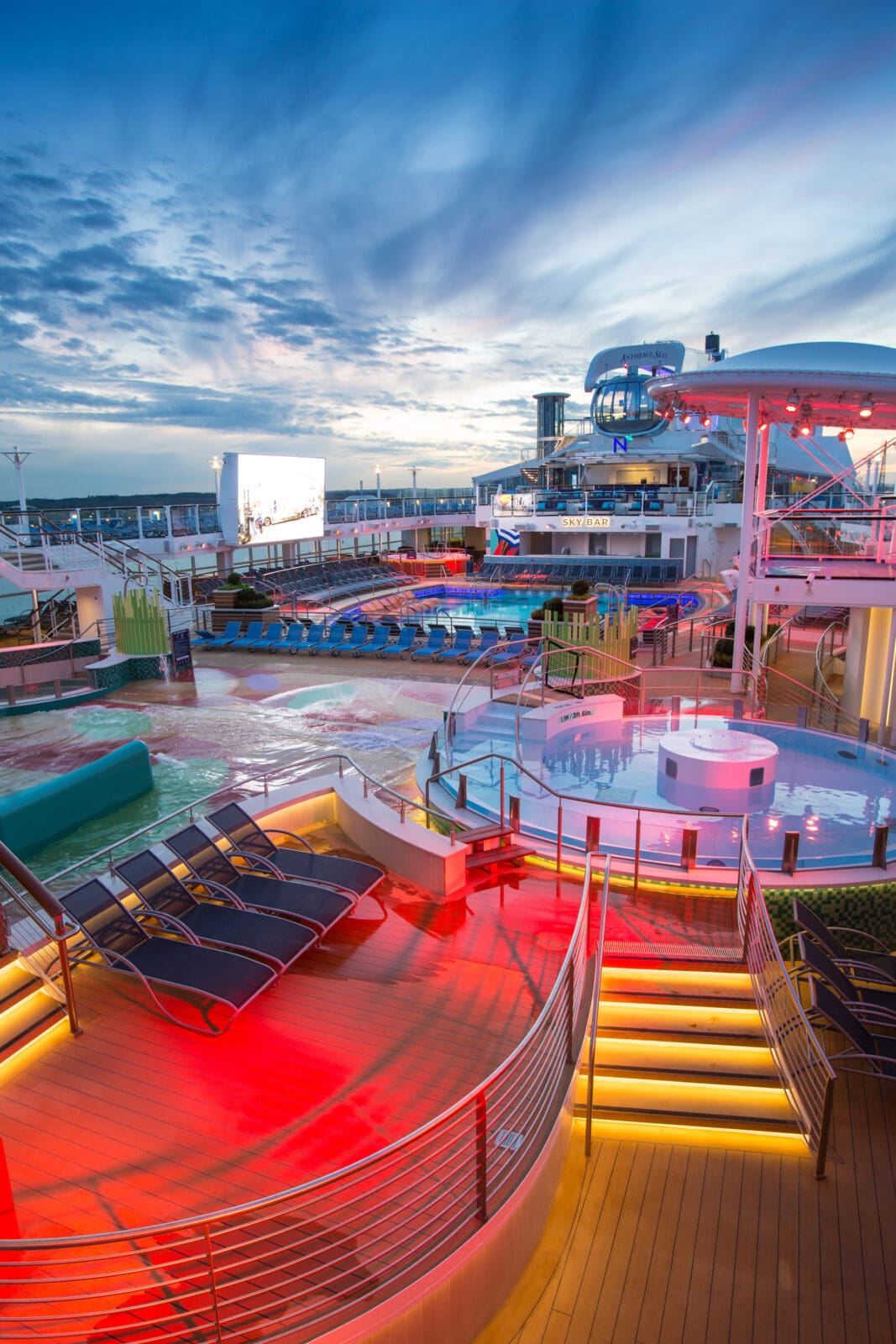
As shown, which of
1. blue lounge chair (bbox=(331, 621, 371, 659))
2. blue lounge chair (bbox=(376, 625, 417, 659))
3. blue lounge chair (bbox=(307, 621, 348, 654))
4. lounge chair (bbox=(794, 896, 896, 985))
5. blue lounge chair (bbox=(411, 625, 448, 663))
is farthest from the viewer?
blue lounge chair (bbox=(307, 621, 348, 654))

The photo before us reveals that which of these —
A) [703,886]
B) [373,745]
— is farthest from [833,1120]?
[373,745]

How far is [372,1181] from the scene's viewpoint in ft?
11.4

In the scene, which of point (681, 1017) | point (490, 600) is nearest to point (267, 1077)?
point (681, 1017)

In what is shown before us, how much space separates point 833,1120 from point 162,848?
15.0ft

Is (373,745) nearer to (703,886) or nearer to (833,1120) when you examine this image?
(703,886)

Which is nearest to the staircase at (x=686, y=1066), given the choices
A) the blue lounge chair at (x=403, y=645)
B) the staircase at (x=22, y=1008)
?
the staircase at (x=22, y=1008)

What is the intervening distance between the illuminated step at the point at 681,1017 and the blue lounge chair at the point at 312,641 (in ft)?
44.7

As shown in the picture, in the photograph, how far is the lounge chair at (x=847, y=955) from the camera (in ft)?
17.5

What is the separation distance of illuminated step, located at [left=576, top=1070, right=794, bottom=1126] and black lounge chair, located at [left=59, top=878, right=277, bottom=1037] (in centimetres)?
189

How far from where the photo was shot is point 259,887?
5809 mm

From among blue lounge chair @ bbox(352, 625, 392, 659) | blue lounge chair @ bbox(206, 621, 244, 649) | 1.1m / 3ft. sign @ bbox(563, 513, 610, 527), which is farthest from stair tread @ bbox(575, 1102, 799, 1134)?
1.1m / 3ft. sign @ bbox(563, 513, 610, 527)

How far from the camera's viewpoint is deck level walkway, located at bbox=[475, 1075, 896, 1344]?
3.26 metres

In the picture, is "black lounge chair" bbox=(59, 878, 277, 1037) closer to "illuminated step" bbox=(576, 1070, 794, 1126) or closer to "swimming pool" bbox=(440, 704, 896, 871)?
"illuminated step" bbox=(576, 1070, 794, 1126)

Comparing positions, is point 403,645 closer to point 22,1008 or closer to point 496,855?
point 496,855
